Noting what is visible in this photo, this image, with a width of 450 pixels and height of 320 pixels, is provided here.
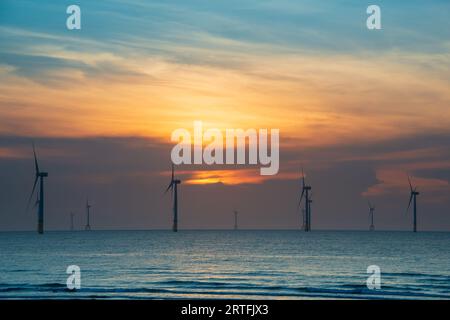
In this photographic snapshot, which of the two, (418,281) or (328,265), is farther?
Answer: (328,265)

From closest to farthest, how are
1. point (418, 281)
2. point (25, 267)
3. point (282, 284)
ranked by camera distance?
point (282, 284) → point (418, 281) → point (25, 267)

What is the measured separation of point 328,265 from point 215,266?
16856mm
